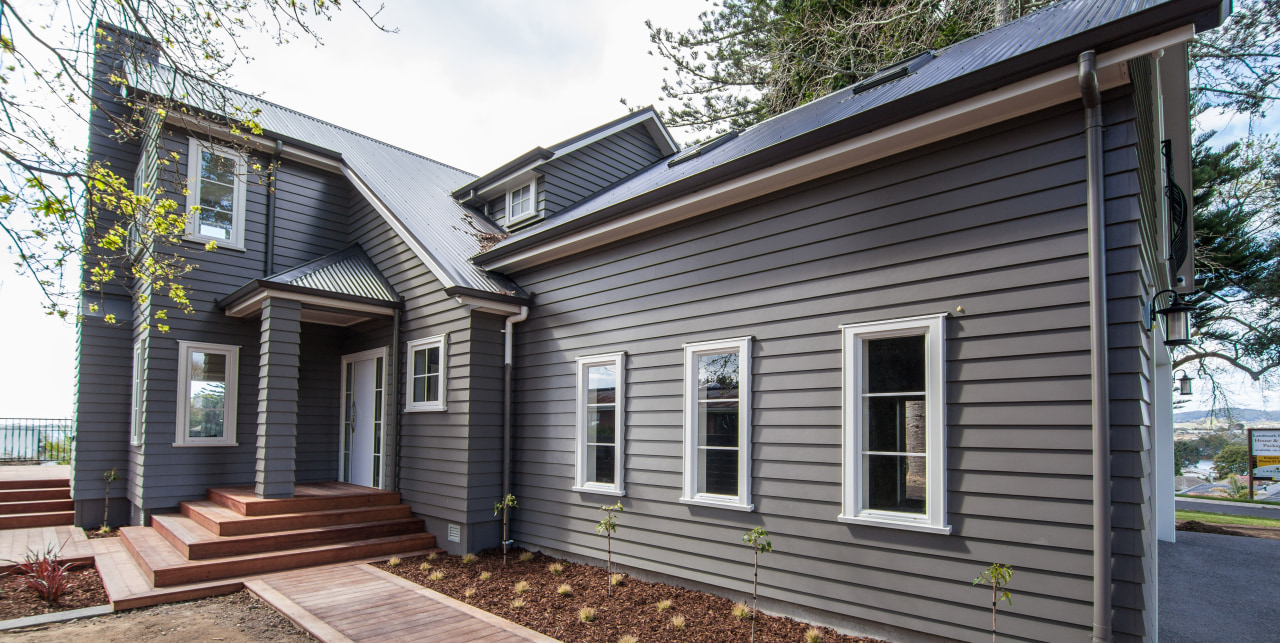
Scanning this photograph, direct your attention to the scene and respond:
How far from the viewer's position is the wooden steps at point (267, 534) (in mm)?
6379

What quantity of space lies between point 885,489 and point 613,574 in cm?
308

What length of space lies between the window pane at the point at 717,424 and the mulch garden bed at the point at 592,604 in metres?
1.33

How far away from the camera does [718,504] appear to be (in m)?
5.51

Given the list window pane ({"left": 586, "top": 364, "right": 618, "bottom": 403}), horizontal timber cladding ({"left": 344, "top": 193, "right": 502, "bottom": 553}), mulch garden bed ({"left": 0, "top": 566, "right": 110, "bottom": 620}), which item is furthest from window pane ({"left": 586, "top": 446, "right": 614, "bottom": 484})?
mulch garden bed ({"left": 0, "top": 566, "right": 110, "bottom": 620})

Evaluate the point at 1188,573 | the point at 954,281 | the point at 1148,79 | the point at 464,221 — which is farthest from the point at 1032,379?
the point at 464,221

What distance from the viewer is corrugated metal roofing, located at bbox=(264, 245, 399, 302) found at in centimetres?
835

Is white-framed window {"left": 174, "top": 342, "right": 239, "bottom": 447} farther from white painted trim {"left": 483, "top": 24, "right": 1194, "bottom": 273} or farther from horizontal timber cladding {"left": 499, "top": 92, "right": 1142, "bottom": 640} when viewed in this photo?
white painted trim {"left": 483, "top": 24, "right": 1194, "bottom": 273}

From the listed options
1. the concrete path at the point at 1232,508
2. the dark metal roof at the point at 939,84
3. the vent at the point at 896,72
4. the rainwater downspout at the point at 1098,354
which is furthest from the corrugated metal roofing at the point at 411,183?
the concrete path at the point at 1232,508

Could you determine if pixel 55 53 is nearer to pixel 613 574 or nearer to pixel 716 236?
pixel 716 236

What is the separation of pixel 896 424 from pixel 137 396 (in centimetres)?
998

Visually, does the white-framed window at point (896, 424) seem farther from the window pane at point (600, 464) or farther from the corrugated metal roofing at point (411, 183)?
the corrugated metal roofing at point (411, 183)

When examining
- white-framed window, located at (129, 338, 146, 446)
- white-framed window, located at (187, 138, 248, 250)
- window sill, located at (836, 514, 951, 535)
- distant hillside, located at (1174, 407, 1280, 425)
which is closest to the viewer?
window sill, located at (836, 514, 951, 535)

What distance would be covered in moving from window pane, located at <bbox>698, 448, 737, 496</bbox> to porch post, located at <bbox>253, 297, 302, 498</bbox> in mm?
5245

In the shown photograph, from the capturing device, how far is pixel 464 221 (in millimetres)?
10383
